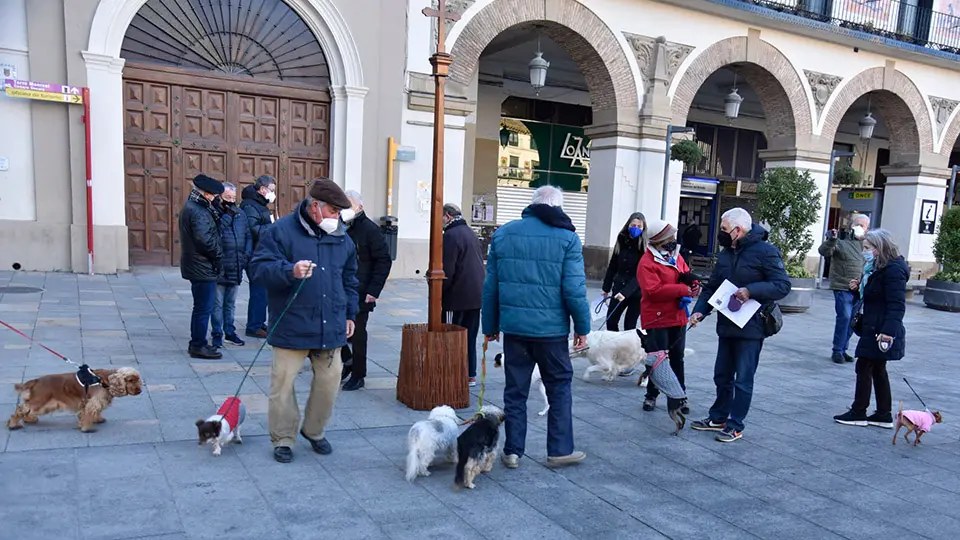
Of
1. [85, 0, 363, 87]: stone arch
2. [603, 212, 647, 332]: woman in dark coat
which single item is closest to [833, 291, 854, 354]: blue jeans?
[603, 212, 647, 332]: woman in dark coat

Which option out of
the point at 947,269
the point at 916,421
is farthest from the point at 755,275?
the point at 947,269

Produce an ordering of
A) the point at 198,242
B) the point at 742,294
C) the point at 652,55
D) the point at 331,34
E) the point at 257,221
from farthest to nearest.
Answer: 1. the point at 652,55
2. the point at 331,34
3. the point at 257,221
4. the point at 198,242
5. the point at 742,294

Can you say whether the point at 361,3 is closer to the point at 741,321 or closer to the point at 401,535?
the point at 741,321

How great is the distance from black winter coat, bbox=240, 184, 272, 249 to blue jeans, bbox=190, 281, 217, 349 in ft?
3.27

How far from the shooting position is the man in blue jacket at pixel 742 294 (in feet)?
16.0

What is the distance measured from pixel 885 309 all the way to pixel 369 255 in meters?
4.30

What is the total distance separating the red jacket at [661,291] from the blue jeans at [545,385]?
141 cm

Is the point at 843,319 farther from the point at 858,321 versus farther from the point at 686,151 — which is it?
the point at 686,151

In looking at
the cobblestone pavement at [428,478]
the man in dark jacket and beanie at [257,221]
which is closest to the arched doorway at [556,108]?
the man in dark jacket and beanie at [257,221]

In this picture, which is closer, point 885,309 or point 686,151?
point 885,309

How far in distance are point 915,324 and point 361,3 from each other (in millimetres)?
11892

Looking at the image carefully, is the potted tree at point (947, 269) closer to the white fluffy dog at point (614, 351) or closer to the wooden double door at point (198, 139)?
the white fluffy dog at point (614, 351)

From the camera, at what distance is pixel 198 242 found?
613 centimetres

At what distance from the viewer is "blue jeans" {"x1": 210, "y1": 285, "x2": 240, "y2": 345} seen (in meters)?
6.73
